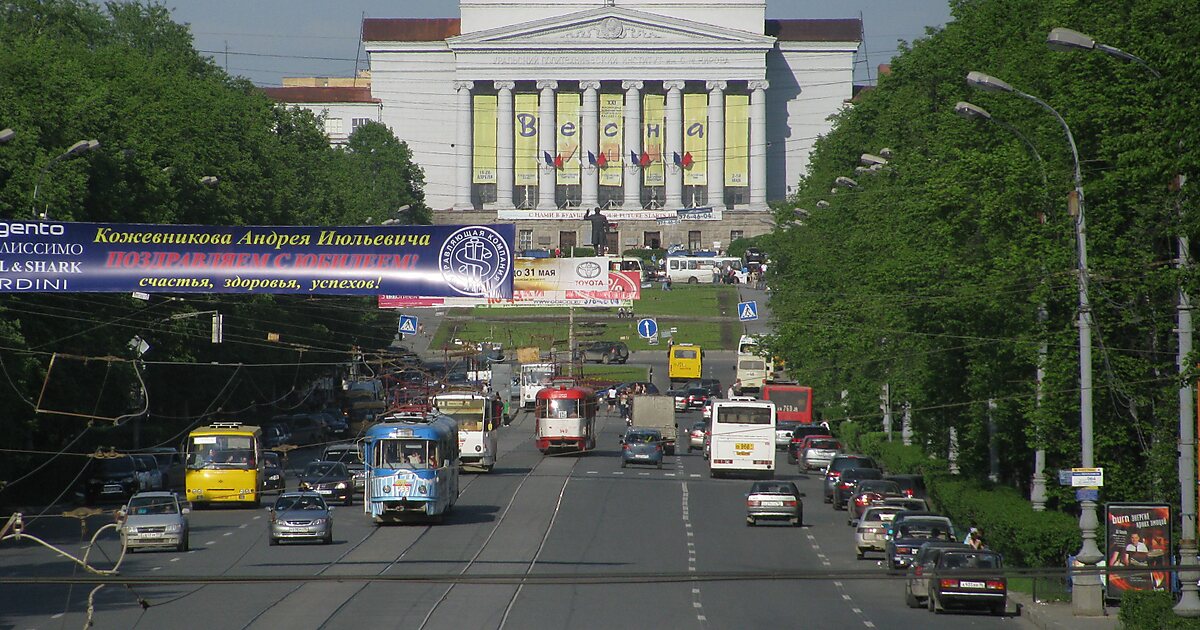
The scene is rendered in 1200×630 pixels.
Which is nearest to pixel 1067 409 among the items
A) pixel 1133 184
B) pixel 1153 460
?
pixel 1153 460

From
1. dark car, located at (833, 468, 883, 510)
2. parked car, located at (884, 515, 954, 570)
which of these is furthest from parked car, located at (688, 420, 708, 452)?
parked car, located at (884, 515, 954, 570)

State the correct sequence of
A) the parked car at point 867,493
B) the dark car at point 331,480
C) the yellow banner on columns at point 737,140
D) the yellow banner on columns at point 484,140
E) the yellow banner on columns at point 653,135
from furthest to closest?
the yellow banner on columns at point 484,140, the yellow banner on columns at point 653,135, the yellow banner on columns at point 737,140, the dark car at point 331,480, the parked car at point 867,493

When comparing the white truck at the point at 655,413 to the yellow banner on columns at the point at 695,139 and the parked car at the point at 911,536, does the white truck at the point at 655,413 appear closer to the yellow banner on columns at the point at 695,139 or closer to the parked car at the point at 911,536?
the parked car at the point at 911,536

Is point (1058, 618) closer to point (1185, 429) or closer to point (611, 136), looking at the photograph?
point (1185, 429)

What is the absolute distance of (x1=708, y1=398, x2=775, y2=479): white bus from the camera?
62656 millimetres

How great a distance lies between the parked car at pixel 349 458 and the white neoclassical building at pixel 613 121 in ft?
329

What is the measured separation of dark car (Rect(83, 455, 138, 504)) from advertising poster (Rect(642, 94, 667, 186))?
118 metres

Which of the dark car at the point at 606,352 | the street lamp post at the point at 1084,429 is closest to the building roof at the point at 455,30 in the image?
the dark car at the point at 606,352

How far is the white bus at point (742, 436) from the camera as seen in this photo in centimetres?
6266

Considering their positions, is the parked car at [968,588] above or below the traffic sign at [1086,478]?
below

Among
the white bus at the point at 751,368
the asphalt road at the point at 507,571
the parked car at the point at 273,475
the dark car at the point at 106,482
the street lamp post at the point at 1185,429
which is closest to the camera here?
the street lamp post at the point at 1185,429

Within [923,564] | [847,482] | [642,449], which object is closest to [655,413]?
[642,449]

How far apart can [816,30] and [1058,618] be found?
5953 inches

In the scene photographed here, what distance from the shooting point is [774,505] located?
4728 centimetres
